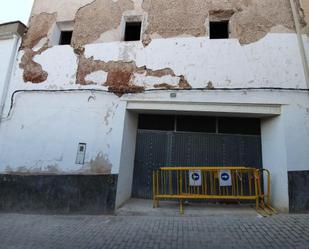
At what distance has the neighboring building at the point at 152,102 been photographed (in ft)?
19.0

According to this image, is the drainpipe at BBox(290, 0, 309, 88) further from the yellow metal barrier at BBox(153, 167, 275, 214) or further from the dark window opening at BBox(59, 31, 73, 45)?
the dark window opening at BBox(59, 31, 73, 45)

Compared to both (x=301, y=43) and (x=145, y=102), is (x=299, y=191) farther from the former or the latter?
(x=145, y=102)

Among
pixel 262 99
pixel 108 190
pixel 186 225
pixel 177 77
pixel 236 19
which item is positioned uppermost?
pixel 236 19

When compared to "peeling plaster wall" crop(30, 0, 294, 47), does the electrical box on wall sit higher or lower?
lower

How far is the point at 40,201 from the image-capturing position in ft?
19.6

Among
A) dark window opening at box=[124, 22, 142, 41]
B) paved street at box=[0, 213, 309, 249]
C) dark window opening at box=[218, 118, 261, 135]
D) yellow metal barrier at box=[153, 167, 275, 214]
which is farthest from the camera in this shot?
dark window opening at box=[124, 22, 142, 41]

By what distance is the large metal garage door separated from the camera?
6.51m

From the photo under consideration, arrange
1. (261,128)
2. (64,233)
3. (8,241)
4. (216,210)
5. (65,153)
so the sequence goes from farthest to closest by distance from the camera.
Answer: (261,128), (65,153), (216,210), (64,233), (8,241)

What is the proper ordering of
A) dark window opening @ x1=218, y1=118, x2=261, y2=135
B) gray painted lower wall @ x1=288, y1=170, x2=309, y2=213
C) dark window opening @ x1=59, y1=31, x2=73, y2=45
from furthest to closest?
dark window opening @ x1=59, y1=31, x2=73, y2=45, dark window opening @ x1=218, y1=118, x2=261, y2=135, gray painted lower wall @ x1=288, y1=170, x2=309, y2=213

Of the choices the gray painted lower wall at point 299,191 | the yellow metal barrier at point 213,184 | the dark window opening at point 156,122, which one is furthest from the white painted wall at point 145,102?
the yellow metal barrier at point 213,184

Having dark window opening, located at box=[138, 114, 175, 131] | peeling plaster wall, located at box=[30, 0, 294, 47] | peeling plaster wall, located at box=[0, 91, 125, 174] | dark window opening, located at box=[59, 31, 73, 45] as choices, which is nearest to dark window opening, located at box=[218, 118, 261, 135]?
dark window opening, located at box=[138, 114, 175, 131]

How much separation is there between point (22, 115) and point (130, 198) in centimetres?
379

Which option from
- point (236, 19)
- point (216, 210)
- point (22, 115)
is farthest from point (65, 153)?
point (236, 19)

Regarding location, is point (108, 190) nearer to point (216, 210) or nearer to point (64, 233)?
point (64, 233)
